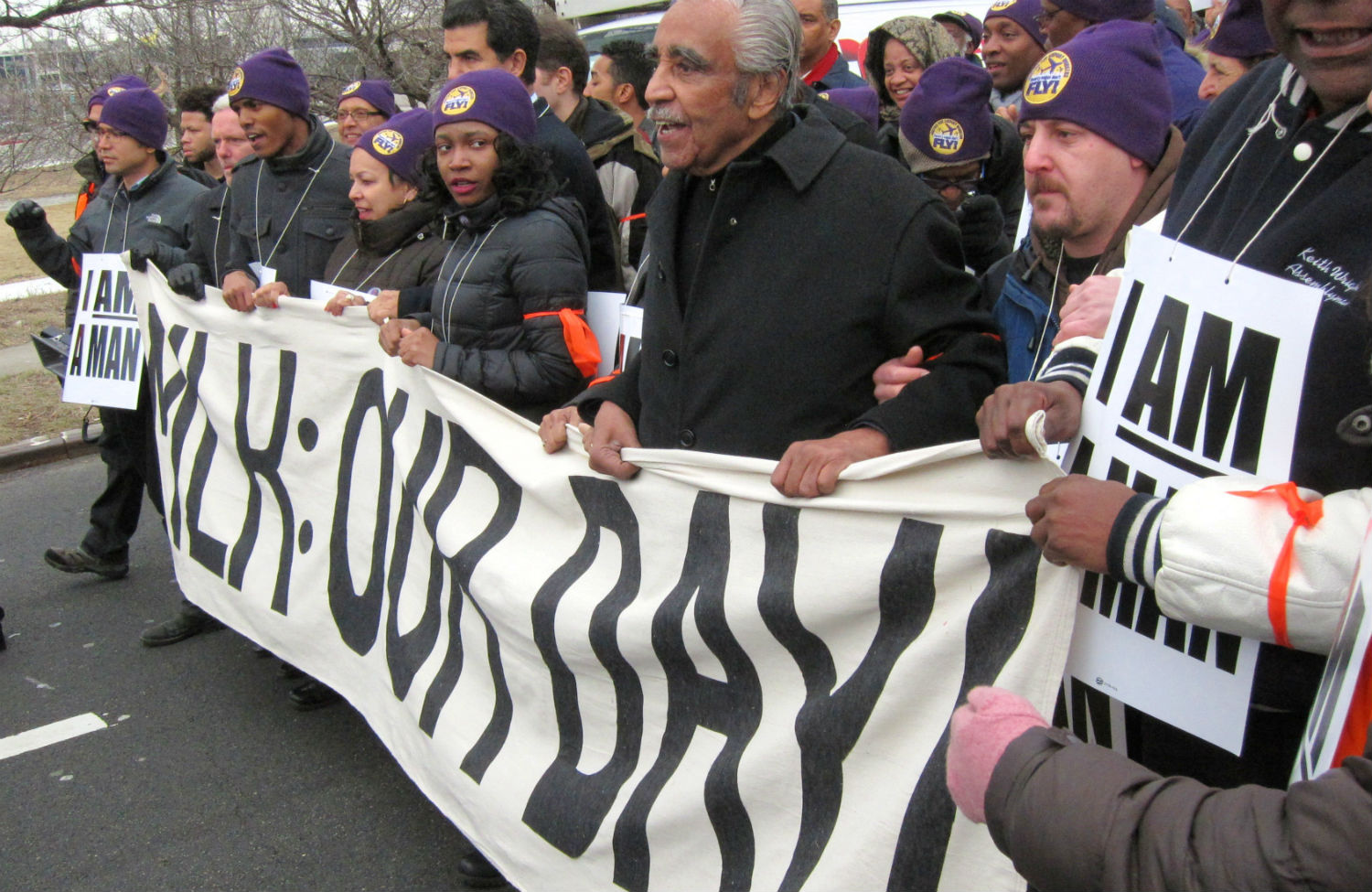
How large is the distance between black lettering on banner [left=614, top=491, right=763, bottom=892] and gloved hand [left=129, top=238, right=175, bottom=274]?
2945 millimetres

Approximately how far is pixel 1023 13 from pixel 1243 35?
4.00 ft

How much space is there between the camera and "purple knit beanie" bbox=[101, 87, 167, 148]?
15.9 ft

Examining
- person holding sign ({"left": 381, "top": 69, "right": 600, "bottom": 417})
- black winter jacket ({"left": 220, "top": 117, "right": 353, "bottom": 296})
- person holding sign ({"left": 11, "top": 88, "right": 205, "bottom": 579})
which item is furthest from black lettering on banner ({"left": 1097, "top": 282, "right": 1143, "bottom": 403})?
person holding sign ({"left": 11, "top": 88, "right": 205, "bottom": 579})

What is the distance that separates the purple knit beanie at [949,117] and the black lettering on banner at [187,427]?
2.45 m

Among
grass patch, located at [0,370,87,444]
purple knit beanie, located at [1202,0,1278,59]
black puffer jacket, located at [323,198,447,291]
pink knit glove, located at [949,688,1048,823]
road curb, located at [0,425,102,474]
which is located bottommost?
road curb, located at [0,425,102,474]

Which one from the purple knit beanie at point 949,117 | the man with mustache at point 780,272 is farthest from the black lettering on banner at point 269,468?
the purple knit beanie at point 949,117

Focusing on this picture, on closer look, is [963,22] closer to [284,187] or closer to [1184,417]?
[284,187]

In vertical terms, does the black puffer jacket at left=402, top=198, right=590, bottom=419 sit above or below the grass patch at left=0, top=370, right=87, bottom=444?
above

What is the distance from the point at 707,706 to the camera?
7.38 feet

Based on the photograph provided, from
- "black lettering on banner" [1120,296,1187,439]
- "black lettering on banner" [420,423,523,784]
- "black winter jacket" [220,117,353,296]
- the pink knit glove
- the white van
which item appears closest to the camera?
the pink knit glove

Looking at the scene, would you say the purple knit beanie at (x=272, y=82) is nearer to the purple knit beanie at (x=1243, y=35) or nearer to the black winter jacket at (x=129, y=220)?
the black winter jacket at (x=129, y=220)

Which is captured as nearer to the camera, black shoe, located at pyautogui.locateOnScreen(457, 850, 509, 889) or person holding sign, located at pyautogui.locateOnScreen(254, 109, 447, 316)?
black shoe, located at pyautogui.locateOnScreen(457, 850, 509, 889)

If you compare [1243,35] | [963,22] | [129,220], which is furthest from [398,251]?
[963,22]

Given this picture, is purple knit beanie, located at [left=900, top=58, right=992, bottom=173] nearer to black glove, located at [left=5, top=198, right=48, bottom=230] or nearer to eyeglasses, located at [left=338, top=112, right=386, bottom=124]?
eyeglasses, located at [left=338, top=112, right=386, bottom=124]
